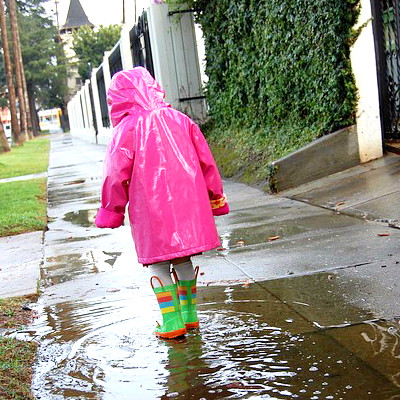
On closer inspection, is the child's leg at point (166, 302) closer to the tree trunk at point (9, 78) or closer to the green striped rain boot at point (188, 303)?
the green striped rain boot at point (188, 303)

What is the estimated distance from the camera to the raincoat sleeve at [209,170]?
4050 millimetres

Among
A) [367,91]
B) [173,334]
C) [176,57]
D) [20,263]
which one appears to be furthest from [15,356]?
[176,57]

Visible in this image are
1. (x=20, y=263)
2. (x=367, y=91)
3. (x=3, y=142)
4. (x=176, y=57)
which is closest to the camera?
(x=20, y=263)

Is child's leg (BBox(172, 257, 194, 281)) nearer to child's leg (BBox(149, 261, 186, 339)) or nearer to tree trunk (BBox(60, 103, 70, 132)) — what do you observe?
child's leg (BBox(149, 261, 186, 339))

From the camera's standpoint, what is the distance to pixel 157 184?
3.90m

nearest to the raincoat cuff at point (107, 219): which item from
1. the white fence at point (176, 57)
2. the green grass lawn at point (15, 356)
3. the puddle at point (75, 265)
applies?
the green grass lawn at point (15, 356)

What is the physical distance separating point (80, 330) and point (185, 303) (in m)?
0.68

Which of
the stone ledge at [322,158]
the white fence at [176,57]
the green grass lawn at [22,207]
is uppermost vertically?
the white fence at [176,57]

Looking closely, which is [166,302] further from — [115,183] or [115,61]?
[115,61]

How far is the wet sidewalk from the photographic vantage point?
10.4ft

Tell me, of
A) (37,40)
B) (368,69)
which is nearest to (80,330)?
(368,69)

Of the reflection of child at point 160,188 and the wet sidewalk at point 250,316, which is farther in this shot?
the reflection of child at point 160,188

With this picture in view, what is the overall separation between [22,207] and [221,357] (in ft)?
23.3

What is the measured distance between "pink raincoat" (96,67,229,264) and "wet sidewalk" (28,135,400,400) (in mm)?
553
